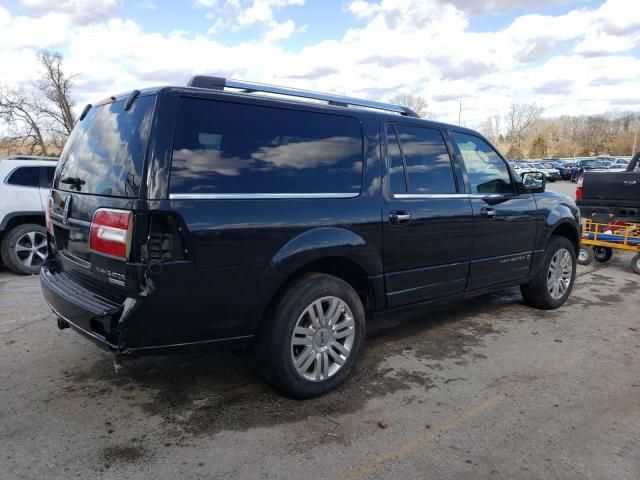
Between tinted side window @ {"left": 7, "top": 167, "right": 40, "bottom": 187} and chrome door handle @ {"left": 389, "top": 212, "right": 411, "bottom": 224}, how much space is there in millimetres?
5984

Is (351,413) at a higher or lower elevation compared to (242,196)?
lower

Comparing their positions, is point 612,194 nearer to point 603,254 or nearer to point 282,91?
point 603,254

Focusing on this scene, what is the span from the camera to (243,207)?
118 inches

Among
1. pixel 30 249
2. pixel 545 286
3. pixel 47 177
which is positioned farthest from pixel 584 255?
pixel 30 249

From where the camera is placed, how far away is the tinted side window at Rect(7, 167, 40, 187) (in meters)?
7.34

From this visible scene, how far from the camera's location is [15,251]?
7297 millimetres

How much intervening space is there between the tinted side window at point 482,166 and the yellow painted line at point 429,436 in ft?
5.86

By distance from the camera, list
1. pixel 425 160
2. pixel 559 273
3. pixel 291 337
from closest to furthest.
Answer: pixel 291 337 → pixel 425 160 → pixel 559 273

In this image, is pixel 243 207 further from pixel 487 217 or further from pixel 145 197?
pixel 487 217

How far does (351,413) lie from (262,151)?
1757 millimetres

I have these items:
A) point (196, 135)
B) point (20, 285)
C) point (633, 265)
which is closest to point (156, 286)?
point (196, 135)

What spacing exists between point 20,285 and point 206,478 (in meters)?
5.36

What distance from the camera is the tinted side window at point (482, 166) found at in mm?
4621

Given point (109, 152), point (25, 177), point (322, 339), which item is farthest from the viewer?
point (25, 177)
